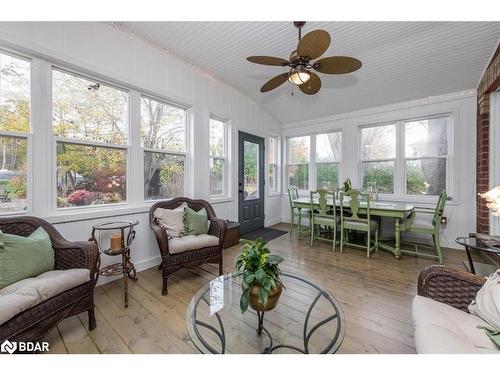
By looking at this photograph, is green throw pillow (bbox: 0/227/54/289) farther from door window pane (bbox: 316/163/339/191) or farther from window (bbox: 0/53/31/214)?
door window pane (bbox: 316/163/339/191)

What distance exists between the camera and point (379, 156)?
14.2 feet

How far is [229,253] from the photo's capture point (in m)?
3.43

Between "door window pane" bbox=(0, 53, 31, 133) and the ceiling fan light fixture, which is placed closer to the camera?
"door window pane" bbox=(0, 53, 31, 133)

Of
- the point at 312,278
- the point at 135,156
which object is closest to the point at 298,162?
the point at 312,278

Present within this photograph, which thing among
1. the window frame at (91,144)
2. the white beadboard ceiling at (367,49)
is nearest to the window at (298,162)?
the white beadboard ceiling at (367,49)

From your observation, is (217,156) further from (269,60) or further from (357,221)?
(357,221)

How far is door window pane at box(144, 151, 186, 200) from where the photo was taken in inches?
117

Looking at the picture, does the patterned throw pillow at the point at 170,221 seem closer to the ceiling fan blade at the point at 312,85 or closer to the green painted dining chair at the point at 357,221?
the ceiling fan blade at the point at 312,85

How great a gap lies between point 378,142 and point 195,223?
3.91 m

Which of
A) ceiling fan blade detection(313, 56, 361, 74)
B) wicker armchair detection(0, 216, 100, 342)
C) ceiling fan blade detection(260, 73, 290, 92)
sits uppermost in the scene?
ceiling fan blade detection(260, 73, 290, 92)

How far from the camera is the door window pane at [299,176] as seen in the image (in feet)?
17.6

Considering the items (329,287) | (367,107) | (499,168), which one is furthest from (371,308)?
(367,107)

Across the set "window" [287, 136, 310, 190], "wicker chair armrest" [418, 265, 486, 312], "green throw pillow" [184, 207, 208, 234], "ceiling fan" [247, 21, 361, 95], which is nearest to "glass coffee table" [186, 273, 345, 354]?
"wicker chair armrest" [418, 265, 486, 312]

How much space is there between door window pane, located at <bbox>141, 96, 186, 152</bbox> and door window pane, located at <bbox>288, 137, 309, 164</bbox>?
3.08 meters
